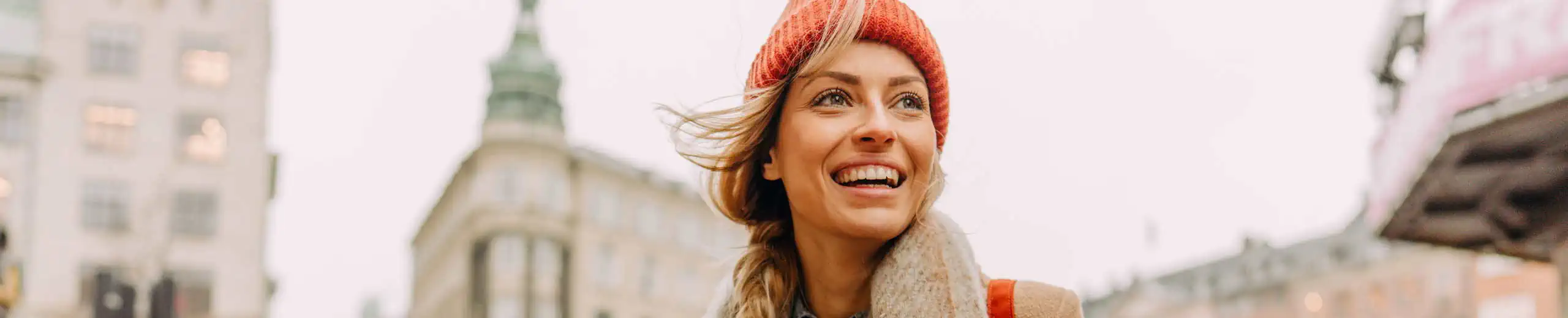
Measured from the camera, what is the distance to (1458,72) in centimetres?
991

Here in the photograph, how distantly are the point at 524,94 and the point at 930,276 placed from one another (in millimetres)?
53833

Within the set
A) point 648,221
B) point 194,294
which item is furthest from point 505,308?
point 194,294

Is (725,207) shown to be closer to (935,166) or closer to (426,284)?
(935,166)

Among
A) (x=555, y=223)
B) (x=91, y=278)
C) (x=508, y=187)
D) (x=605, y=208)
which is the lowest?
(x=555, y=223)

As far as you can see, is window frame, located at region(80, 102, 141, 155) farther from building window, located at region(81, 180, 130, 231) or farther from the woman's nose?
the woman's nose

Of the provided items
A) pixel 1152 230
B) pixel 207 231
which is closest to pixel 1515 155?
pixel 207 231

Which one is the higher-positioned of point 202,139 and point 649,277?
point 202,139

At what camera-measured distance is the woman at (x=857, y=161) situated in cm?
251

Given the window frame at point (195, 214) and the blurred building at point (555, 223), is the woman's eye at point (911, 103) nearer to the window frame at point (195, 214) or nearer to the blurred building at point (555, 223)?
→ the window frame at point (195, 214)

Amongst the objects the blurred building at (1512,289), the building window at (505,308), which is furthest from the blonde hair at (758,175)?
the building window at (505,308)

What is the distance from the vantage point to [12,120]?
28859 mm

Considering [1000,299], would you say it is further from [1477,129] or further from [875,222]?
[1477,129]

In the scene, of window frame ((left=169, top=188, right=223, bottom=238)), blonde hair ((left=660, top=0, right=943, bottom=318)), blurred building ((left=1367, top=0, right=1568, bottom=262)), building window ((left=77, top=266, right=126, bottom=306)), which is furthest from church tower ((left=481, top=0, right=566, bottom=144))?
blonde hair ((left=660, top=0, right=943, bottom=318))

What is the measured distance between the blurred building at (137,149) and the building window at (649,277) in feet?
83.6
